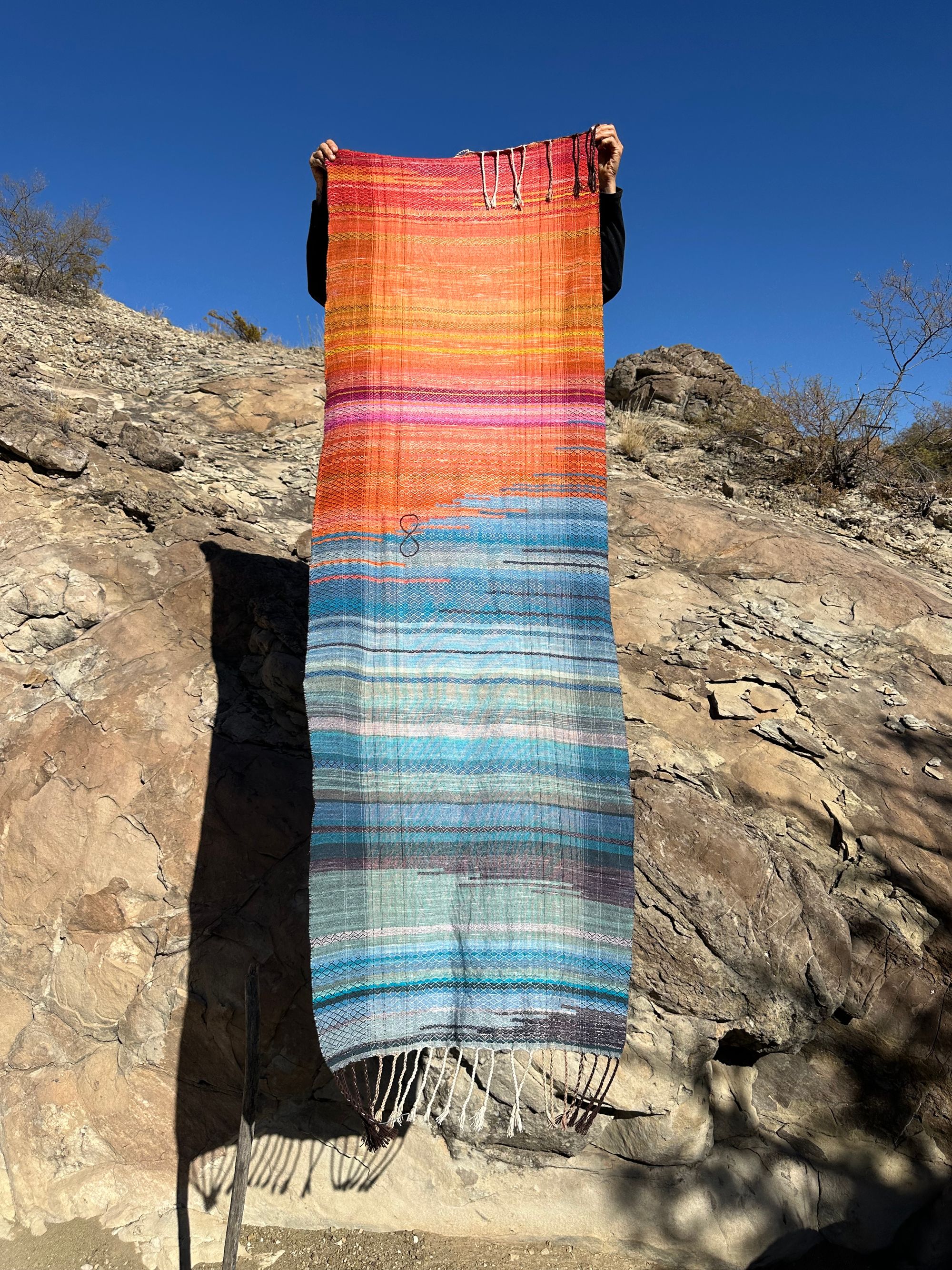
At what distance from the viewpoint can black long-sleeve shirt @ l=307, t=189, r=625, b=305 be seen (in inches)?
92.0

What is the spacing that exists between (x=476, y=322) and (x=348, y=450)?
23.4 inches

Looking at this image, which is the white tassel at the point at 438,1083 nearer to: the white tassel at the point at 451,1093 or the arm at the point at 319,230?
the white tassel at the point at 451,1093

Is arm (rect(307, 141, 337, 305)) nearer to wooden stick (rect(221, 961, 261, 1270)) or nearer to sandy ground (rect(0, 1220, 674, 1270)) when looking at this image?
wooden stick (rect(221, 961, 261, 1270))

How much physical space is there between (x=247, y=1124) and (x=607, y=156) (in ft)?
10.7

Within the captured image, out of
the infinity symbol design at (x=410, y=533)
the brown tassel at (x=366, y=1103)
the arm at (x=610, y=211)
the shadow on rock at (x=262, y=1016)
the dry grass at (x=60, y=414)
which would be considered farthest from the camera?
the dry grass at (x=60, y=414)

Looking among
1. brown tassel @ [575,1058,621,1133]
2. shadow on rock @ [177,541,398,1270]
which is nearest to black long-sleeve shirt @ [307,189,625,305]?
shadow on rock @ [177,541,398,1270]

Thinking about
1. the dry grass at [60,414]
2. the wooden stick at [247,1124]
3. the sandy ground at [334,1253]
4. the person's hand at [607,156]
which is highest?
the person's hand at [607,156]

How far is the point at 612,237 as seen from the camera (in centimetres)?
236

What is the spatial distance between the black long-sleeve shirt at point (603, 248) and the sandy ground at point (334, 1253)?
10.4 ft

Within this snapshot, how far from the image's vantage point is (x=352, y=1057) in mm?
1748

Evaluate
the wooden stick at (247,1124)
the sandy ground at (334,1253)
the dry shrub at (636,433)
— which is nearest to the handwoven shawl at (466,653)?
the wooden stick at (247,1124)

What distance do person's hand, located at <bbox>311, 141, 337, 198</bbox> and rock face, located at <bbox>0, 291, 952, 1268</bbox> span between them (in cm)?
170

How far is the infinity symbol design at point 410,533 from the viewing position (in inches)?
83.0

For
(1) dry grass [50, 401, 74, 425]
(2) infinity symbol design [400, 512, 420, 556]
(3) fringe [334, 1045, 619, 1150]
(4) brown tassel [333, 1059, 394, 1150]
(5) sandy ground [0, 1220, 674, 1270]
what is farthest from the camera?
(1) dry grass [50, 401, 74, 425]
